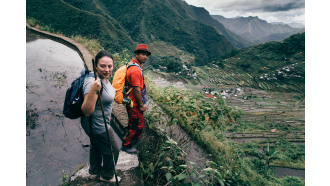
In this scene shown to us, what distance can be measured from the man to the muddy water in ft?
3.02

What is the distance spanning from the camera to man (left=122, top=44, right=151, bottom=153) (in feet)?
6.65

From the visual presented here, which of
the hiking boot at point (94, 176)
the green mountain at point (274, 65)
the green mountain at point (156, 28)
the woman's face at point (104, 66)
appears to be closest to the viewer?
the woman's face at point (104, 66)

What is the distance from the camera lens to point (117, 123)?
11.0ft

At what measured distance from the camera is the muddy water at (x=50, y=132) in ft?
7.69

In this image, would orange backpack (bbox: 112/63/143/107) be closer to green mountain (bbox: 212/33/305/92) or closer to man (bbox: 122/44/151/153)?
man (bbox: 122/44/151/153)

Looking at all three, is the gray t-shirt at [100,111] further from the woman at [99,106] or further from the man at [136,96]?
the man at [136,96]

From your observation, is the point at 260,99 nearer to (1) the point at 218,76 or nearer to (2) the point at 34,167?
(1) the point at 218,76

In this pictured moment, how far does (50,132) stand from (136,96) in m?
2.04

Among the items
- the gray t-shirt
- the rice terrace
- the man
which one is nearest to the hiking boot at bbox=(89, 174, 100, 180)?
the rice terrace

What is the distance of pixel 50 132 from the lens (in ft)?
9.73

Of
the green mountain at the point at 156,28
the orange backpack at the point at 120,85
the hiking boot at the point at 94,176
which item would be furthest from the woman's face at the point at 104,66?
the green mountain at the point at 156,28

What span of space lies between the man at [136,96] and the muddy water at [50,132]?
3.02 ft

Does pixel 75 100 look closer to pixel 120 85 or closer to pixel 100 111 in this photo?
pixel 100 111

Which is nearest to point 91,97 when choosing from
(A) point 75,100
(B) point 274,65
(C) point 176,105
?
(A) point 75,100
